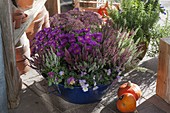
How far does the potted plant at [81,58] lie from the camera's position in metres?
2.37

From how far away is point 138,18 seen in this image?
3.05m

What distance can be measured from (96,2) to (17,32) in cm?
164

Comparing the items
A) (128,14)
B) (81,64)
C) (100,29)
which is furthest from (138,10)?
(81,64)

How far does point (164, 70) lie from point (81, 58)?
62 cm

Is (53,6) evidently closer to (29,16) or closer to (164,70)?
(29,16)

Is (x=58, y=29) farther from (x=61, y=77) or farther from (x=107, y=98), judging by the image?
(x=107, y=98)

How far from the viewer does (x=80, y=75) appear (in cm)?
238

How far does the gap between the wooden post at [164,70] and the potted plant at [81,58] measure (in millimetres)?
229

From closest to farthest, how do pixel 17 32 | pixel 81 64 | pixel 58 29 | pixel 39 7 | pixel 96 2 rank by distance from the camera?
1. pixel 81 64
2. pixel 58 29
3. pixel 17 32
4. pixel 39 7
5. pixel 96 2

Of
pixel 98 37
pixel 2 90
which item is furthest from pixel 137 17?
pixel 2 90

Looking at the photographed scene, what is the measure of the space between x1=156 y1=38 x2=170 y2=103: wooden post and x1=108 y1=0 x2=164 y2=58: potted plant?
560 mm

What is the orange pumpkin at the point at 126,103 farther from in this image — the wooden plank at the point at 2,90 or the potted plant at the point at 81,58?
Answer: the wooden plank at the point at 2,90

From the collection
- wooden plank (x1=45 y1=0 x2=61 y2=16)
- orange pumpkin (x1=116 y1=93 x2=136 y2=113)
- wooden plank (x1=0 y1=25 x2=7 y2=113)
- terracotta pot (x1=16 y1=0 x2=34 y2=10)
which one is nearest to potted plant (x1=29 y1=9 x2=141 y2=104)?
orange pumpkin (x1=116 y1=93 x2=136 y2=113)

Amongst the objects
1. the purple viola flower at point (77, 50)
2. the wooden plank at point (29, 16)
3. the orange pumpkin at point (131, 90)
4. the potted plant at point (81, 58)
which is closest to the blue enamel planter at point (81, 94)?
the potted plant at point (81, 58)
